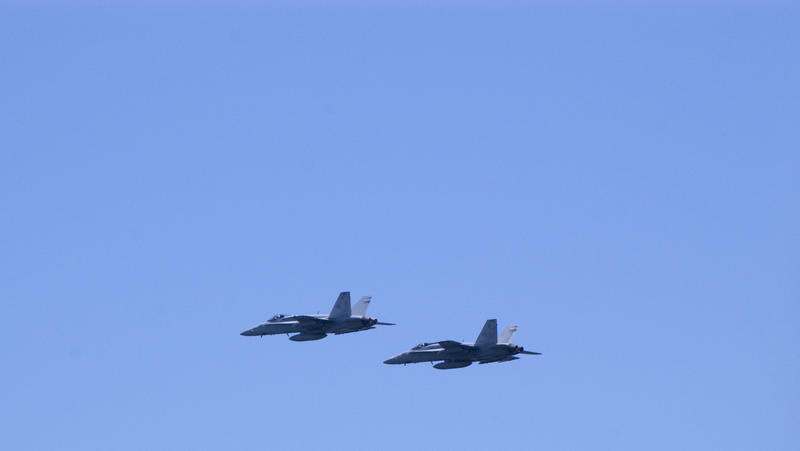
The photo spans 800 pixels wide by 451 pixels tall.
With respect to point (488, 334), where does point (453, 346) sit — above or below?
below

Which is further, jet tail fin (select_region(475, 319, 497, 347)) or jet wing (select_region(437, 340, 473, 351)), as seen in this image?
jet tail fin (select_region(475, 319, 497, 347))

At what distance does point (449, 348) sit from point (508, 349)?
7184mm

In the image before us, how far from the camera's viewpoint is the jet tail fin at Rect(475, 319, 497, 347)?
7790 inches

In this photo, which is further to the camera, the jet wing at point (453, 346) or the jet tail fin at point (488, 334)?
the jet tail fin at point (488, 334)

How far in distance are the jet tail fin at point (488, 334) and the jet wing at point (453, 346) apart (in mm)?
1547

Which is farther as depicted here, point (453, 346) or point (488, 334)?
point (453, 346)

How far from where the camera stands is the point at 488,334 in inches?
7795

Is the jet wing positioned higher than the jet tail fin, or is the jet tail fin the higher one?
the jet tail fin

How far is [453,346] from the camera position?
198250mm

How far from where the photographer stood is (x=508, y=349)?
649 ft

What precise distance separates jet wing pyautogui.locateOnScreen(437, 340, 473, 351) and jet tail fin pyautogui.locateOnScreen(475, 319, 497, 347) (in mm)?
1547

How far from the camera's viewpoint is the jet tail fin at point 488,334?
198 m

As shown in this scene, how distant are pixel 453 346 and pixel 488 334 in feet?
14.8

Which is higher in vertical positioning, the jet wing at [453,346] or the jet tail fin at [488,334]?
the jet tail fin at [488,334]
